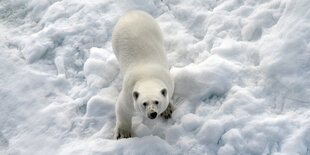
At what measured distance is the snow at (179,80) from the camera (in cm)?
438

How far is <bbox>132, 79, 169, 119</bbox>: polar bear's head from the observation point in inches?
155

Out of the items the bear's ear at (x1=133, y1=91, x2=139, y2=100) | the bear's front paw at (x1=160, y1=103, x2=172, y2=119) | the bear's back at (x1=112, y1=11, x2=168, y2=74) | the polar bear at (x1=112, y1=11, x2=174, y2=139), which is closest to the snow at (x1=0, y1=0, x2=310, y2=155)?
the bear's front paw at (x1=160, y1=103, x2=172, y2=119)

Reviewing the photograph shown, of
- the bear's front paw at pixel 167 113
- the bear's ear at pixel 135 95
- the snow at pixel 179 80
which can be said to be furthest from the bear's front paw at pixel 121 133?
the bear's ear at pixel 135 95

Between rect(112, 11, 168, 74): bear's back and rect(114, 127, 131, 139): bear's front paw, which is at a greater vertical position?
rect(112, 11, 168, 74): bear's back

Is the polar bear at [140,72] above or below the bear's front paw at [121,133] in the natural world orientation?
above

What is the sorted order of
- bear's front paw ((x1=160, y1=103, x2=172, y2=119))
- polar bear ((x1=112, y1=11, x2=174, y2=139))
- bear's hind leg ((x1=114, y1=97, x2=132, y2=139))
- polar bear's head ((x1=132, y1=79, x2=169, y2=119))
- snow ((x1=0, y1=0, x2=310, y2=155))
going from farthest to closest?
bear's front paw ((x1=160, y1=103, x2=172, y2=119)), bear's hind leg ((x1=114, y1=97, x2=132, y2=139)), snow ((x1=0, y1=0, x2=310, y2=155)), polar bear ((x1=112, y1=11, x2=174, y2=139)), polar bear's head ((x1=132, y1=79, x2=169, y2=119))

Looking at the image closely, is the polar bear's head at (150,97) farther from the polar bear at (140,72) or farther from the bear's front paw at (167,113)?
the bear's front paw at (167,113)

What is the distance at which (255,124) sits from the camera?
4277mm

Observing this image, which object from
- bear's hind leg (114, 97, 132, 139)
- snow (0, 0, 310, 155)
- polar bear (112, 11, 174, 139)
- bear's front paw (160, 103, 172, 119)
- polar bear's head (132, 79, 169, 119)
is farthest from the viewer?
bear's front paw (160, 103, 172, 119)

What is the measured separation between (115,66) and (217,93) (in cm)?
182

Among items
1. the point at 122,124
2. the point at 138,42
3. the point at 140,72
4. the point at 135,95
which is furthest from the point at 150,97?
the point at 138,42

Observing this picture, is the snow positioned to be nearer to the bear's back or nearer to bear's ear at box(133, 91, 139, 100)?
the bear's back

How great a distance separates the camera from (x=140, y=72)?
4.53 metres

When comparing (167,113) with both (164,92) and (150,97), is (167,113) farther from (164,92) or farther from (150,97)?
(150,97)
